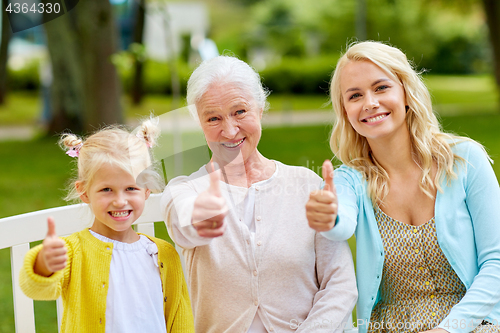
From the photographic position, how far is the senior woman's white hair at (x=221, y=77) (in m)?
1.87

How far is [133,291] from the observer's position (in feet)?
5.53

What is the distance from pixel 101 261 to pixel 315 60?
12.6m

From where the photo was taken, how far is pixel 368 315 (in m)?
1.90

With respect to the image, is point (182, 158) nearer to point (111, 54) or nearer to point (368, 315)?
point (368, 315)

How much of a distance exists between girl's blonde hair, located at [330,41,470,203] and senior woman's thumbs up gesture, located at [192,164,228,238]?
734 millimetres

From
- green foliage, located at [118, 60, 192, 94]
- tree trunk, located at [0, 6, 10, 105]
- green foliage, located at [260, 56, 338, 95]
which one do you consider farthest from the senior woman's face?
green foliage, located at [260, 56, 338, 95]

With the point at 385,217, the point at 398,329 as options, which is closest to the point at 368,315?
the point at 398,329

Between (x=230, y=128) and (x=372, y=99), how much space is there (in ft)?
1.65

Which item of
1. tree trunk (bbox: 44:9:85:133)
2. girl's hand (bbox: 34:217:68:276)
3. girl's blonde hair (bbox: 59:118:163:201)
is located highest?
tree trunk (bbox: 44:9:85:133)

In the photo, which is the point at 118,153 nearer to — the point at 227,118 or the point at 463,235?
the point at 227,118

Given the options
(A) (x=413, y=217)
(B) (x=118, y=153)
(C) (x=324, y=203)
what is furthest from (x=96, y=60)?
(C) (x=324, y=203)

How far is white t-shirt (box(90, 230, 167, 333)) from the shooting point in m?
1.66

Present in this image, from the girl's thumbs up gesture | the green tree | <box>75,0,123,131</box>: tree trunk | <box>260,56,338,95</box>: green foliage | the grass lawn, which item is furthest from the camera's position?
<box>260,56,338,95</box>: green foliage

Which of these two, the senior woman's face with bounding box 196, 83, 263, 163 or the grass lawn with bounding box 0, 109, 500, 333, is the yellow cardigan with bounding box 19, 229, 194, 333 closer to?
the senior woman's face with bounding box 196, 83, 263, 163
